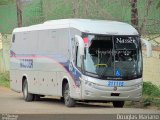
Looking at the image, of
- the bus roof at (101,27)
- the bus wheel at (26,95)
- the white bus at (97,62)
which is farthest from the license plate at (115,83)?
the bus wheel at (26,95)

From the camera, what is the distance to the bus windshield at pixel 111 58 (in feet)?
65.6

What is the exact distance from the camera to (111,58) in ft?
66.0

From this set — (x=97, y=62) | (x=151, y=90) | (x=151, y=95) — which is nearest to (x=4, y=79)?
(x=151, y=90)

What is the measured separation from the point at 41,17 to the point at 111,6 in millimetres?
9470

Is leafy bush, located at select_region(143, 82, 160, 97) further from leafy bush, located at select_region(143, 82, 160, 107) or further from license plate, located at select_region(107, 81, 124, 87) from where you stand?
license plate, located at select_region(107, 81, 124, 87)

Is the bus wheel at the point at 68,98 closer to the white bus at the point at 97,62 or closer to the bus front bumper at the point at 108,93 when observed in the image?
the white bus at the point at 97,62

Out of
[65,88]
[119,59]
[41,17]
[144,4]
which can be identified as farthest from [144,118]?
[41,17]

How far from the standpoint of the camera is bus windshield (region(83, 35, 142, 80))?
20.0 metres

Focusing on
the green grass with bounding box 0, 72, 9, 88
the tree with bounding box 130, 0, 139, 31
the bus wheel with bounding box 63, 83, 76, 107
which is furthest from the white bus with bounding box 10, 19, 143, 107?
the green grass with bounding box 0, 72, 9, 88

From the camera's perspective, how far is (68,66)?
69.3ft

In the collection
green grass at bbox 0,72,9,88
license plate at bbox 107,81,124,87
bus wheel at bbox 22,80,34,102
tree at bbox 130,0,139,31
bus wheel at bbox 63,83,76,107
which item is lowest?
green grass at bbox 0,72,9,88

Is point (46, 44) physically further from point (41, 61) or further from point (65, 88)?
point (65, 88)

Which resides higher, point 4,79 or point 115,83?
point 115,83

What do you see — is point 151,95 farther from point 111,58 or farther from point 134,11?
point 111,58
